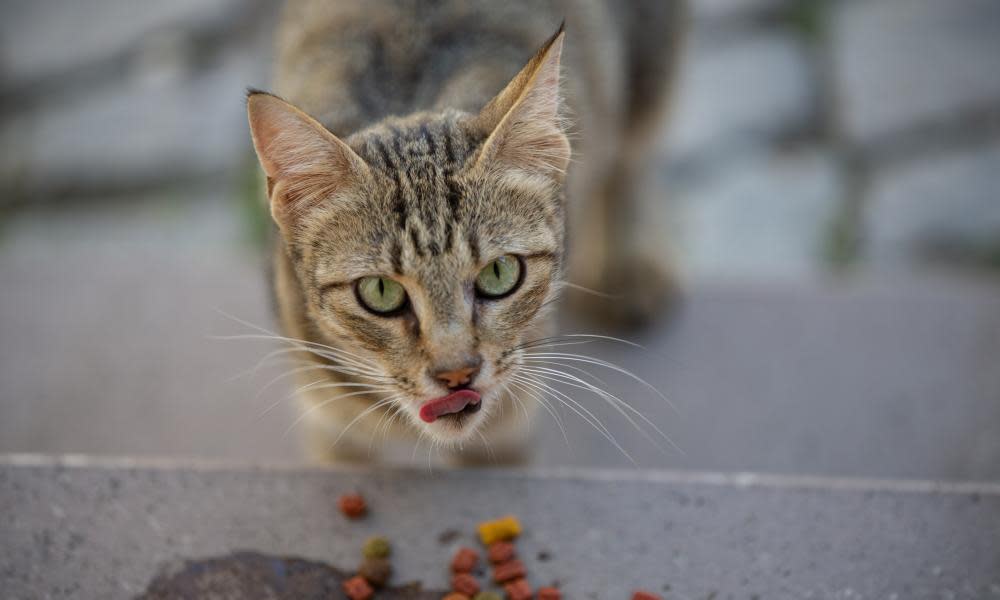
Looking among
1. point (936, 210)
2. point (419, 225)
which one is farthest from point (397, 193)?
point (936, 210)

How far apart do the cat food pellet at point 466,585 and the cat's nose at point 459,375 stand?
371 mm

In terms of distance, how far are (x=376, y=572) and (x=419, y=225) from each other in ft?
2.27

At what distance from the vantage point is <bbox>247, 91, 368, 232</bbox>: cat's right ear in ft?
6.07

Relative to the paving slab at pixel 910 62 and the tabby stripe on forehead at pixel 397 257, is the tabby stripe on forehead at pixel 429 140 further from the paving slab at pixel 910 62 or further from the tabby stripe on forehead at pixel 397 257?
the paving slab at pixel 910 62

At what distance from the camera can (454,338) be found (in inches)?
73.9

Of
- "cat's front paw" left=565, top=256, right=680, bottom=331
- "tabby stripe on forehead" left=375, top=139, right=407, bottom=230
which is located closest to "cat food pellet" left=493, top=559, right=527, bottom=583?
"tabby stripe on forehead" left=375, top=139, right=407, bottom=230

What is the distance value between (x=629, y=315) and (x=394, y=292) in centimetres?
168

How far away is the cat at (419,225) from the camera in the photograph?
191cm

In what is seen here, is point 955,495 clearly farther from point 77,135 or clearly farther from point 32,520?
point 77,135

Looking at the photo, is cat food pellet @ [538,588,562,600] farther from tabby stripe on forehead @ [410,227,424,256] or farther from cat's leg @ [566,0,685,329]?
cat's leg @ [566,0,685,329]

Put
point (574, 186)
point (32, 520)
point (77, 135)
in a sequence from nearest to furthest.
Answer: point (32, 520)
point (574, 186)
point (77, 135)

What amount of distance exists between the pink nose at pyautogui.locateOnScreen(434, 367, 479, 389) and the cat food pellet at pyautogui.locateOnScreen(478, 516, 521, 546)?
296 mm

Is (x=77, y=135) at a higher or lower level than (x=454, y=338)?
higher

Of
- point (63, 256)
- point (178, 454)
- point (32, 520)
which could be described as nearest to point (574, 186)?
point (178, 454)
